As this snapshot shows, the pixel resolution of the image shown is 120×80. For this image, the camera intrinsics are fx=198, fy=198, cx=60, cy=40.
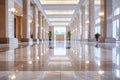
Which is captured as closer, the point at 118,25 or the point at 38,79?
the point at 38,79

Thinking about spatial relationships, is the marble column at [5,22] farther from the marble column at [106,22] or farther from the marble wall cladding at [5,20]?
the marble column at [106,22]

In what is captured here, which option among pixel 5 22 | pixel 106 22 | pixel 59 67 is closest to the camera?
pixel 59 67

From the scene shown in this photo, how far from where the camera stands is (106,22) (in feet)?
67.6

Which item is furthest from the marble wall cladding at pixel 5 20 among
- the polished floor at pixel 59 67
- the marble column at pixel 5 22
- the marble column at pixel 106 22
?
the polished floor at pixel 59 67

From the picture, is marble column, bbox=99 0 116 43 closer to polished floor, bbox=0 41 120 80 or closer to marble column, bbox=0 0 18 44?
marble column, bbox=0 0 18 44

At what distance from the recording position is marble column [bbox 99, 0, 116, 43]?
790 inches

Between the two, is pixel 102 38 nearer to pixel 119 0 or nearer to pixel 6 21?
pixel 6 21

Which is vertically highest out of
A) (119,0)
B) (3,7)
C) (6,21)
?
(119,0)

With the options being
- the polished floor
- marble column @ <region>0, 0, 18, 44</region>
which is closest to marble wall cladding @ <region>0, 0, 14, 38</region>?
marble column @ <region>0, 0, 18, 44</region>

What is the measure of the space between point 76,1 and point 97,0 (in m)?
3.65

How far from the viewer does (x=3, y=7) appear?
57.4 feet

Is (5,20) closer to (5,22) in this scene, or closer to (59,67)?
(5,22)

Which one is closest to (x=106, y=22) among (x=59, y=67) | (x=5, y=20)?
(x=5, y=20)

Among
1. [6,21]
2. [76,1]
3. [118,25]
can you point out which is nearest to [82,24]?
[76,1]
